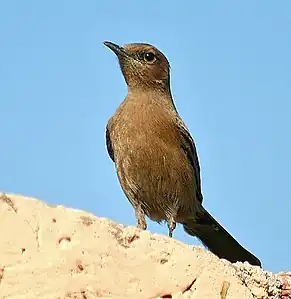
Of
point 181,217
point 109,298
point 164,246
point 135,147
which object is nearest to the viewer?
point 109,298

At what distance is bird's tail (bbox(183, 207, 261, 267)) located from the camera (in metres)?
8.28

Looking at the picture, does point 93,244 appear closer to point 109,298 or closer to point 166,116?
point 109,298

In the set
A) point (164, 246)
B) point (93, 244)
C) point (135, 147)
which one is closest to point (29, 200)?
point (93, 244)

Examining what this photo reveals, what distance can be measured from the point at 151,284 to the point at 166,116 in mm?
4648

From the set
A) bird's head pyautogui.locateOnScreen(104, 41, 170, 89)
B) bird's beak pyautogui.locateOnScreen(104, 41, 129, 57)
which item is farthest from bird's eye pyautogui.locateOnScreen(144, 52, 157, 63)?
bird's beak pyautogui.locateOnScreen(104, 41, 129, 57)

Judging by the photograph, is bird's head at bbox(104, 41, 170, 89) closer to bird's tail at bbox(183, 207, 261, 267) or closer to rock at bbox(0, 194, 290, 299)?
bird's tail at bbox(183, 207, 261, 267)

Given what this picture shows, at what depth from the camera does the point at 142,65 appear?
901cm

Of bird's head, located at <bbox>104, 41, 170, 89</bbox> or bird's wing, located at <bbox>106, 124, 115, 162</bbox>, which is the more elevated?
bird's head, located at <bbox>104, 41, 170, 89</bbox>

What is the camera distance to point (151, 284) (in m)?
3.90

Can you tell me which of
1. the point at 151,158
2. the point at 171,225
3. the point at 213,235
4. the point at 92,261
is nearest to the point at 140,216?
the point at 171,225

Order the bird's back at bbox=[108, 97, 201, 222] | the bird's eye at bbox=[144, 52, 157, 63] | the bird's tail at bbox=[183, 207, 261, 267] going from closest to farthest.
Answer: the bird's back at bbox=[108, 97, 201, 222] → the bird's tail at bbox=[183, 207, 261, 267] → the bird's eye at bbox=[144, 52, 157, 63]

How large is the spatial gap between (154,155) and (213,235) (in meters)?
1.33

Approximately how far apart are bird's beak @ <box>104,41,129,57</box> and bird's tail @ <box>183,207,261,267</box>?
1.75m

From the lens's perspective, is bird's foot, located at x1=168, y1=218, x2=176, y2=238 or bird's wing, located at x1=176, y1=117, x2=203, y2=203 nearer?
bird's foot, located at x1=168, y1=218, x2=176, y2=238
